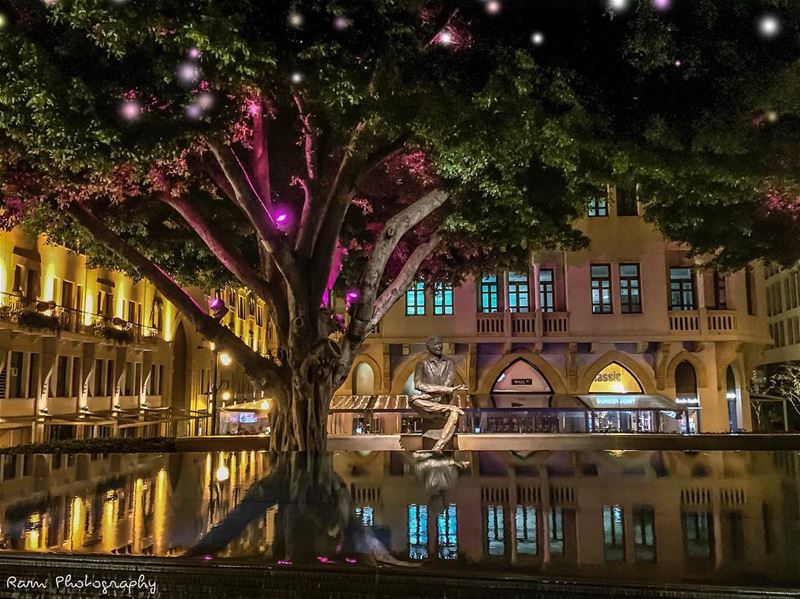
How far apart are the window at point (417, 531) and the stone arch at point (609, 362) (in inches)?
808

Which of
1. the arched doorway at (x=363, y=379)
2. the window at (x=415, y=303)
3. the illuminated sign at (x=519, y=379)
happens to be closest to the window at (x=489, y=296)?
the window at (x=415, y=303)

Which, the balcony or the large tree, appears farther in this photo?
the balcony

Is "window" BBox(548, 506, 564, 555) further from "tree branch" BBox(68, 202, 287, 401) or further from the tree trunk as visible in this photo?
"tree branch" BBox(68, 202, 287, 401)

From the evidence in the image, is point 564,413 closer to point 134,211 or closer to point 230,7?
point 134,211

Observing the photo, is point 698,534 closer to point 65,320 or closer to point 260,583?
point 260,583

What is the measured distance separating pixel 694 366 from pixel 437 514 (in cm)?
2288

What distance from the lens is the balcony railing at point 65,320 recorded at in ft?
80.2

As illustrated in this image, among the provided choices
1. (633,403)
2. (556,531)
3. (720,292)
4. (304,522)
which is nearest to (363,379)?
(633,403)

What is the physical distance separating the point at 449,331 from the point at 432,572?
2166 cm

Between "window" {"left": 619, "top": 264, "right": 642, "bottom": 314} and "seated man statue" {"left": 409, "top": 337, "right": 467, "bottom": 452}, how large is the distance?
16402 millimetres

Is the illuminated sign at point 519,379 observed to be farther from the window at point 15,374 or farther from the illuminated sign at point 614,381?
the window at point 15,374

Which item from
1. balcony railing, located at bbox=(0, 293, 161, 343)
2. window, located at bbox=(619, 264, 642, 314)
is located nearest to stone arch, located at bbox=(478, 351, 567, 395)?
window, located at bbox=(619, 264, 642, 314)

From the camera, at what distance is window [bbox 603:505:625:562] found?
484 centimetres

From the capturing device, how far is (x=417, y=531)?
557cm
